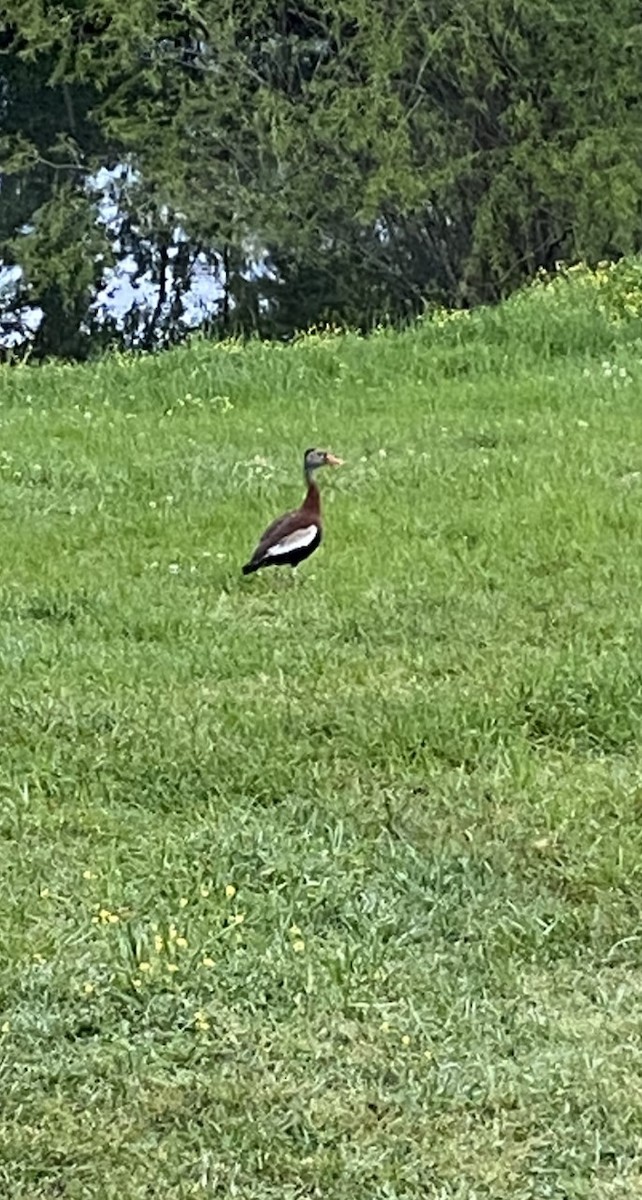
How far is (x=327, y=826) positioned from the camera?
451 centimetres

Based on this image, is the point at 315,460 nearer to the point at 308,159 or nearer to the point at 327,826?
the point at 327,826

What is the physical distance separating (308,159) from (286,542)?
1641cm

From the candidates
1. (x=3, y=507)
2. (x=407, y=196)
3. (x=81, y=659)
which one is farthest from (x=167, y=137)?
(x=81, y=659)

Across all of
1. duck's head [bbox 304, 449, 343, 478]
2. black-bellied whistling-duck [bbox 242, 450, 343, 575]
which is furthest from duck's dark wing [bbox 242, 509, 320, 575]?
duck's head [bbox 304, 449, 343, 478]

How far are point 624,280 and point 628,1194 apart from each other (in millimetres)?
9427

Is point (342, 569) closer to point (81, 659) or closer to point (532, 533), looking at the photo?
point (532, 533)

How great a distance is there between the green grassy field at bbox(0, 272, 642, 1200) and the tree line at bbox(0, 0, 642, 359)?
43.6 feet

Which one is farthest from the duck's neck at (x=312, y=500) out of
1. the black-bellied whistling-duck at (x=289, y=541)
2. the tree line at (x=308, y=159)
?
the tree line at (x=308, y=159)

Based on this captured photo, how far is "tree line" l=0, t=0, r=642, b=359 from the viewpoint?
2111 centimetres

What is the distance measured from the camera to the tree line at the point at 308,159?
2111 centimetres

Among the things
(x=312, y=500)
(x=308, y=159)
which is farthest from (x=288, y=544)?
(x=308, y=159)

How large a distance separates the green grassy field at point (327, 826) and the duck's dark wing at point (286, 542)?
13cm

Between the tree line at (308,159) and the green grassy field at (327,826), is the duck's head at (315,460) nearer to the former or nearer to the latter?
the green grassy field at (327,826)

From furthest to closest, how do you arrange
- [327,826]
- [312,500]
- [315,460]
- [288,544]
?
[315,460] → [312,500] → [288,544] → [327,826]
